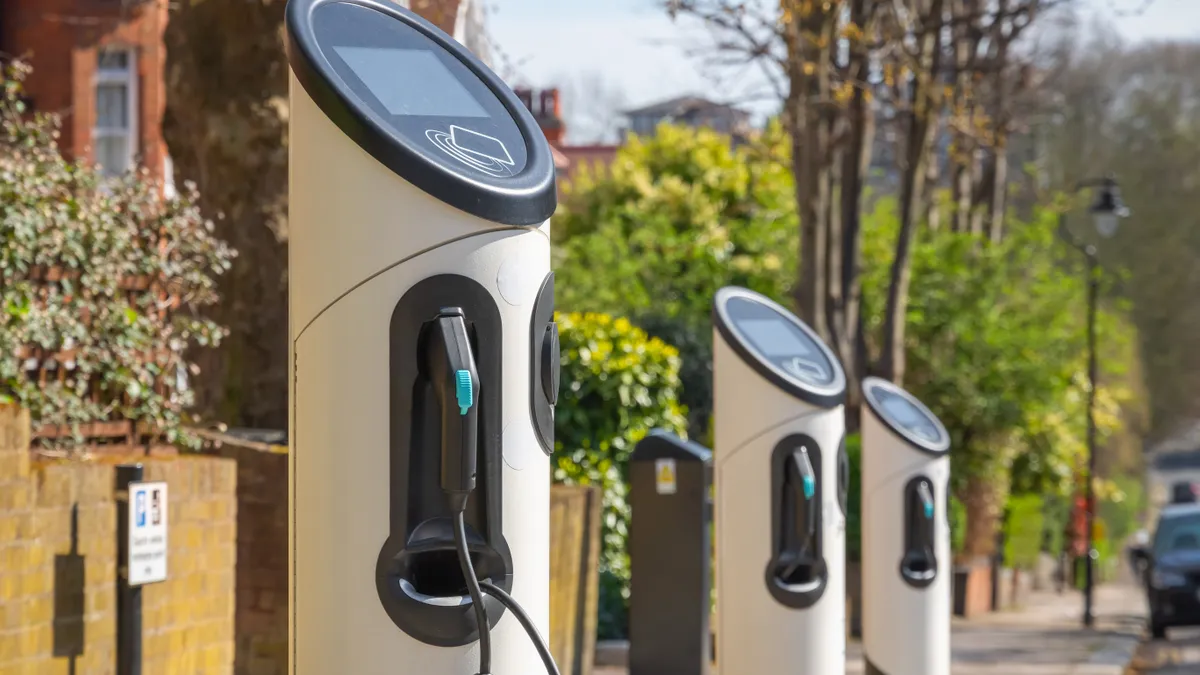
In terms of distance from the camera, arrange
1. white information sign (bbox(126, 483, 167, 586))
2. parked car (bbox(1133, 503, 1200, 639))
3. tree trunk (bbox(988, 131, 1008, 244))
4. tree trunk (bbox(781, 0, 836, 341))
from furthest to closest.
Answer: tree trunk (bbox(988, 131, 1008, 244)) → parked car (bbox(1133, 503, 1200, 639)) → tree trunk (bbox(781, 0, 836, 341)) → white information sign (bbox(126, 483, 167, 586))

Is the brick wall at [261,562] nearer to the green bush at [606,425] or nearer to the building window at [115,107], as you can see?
the green bush at [606,425]

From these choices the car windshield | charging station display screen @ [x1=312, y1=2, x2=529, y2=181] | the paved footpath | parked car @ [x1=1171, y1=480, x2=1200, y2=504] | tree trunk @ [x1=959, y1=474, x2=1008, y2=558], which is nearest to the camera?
charging station display screen @ [x1=312, y1=2, x2=529, y2=181]

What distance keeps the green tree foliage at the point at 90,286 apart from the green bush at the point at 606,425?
4.42 meters

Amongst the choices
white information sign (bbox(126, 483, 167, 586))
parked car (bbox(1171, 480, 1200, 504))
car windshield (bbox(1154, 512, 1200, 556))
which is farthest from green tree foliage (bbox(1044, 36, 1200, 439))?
white information sign (bbox(126, 483, 167, 586))

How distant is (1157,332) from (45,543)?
50.8 metres

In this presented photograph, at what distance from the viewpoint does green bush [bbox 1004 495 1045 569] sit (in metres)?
24.1

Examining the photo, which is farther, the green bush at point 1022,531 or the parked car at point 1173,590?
the green bush at point 1022,531

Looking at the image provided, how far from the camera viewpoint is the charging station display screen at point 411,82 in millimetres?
3525

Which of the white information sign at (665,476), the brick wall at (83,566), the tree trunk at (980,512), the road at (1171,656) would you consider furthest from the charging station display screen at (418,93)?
the tree trunk at (980,512)

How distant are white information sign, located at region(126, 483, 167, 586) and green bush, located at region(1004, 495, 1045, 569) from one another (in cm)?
1951

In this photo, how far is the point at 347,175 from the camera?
134 inches

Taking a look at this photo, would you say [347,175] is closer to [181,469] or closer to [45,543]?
[45,543]

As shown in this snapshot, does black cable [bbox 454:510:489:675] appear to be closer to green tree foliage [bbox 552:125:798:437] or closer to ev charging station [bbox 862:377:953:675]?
ev charging station [bbox 862:377:953:675]

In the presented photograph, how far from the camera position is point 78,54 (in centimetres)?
1925
